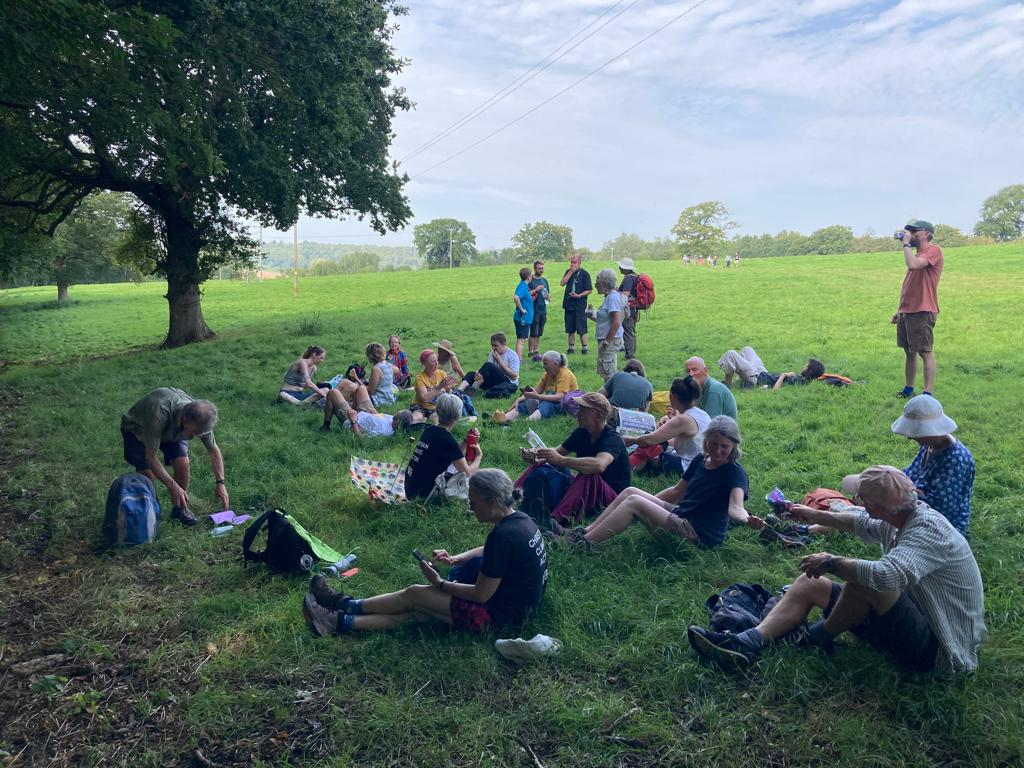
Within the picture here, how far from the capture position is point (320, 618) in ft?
14.6

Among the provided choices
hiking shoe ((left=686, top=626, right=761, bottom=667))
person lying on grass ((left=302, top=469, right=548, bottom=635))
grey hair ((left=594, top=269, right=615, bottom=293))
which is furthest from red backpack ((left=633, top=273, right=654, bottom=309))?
hiking shoe ((left=686, top=626, right=761, bottom=667))

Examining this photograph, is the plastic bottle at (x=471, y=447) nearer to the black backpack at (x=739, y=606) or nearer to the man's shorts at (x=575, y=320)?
the black backpack at (x=739, y=606)

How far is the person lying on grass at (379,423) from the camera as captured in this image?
912 centimetres

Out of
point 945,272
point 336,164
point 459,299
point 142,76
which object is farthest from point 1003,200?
point 142,76

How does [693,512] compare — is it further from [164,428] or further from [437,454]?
[164,428]

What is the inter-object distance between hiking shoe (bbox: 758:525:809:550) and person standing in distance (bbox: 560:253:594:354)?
833 cm

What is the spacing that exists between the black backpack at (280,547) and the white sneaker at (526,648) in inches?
76.1

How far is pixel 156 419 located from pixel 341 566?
228 centimetres

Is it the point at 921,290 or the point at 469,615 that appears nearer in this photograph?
the point at 469,615

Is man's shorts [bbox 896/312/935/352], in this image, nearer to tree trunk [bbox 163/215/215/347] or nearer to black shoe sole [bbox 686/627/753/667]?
black shoe sole [bbox 686/627/753/667]

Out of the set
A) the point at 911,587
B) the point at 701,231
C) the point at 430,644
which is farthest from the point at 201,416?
the point at 701,231

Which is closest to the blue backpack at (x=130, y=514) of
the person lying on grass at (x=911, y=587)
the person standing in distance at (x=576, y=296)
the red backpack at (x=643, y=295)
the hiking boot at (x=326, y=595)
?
the hiking boot at (x=326, y=595)

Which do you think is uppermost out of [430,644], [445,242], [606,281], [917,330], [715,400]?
[445,242]

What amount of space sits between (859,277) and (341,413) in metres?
28.3
